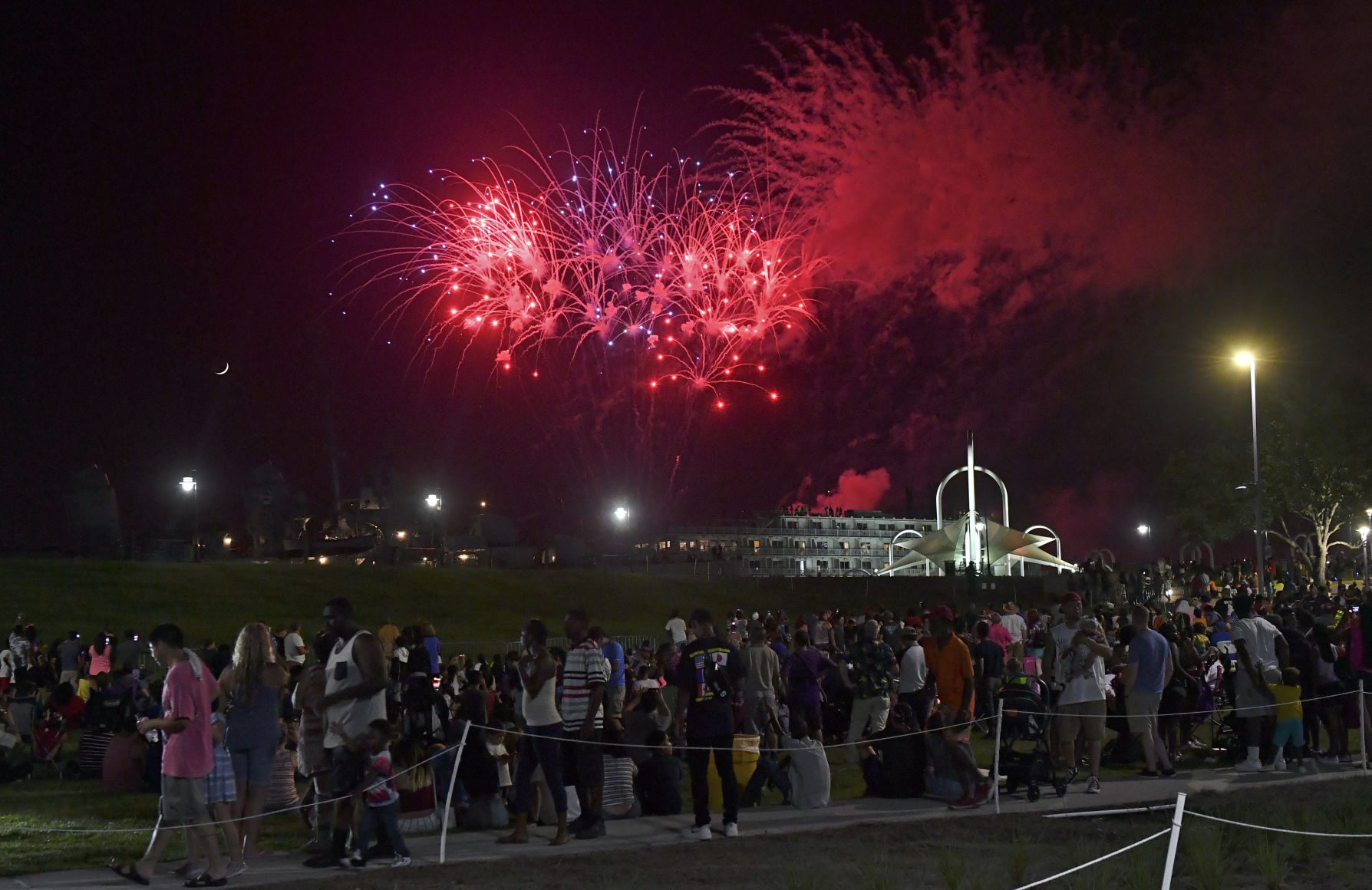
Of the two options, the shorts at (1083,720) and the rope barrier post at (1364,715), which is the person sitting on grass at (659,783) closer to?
the shorts at (1083,720)

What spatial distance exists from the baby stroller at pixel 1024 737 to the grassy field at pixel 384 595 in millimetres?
24864

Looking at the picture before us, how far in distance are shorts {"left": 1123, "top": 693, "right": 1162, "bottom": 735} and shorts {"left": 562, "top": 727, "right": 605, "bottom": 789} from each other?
594 centimetres

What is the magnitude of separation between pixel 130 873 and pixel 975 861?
18.9ft

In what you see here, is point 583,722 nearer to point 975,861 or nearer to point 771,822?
point 771,822

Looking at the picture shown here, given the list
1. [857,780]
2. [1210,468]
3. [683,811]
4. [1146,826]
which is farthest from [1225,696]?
[1210,468]

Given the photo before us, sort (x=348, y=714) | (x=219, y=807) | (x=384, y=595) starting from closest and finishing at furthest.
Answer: (x=219, y=807), (x=348, y=714), (x=384, y=595)

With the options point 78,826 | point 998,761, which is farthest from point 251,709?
point 998,761

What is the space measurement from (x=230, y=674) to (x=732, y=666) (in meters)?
3.85

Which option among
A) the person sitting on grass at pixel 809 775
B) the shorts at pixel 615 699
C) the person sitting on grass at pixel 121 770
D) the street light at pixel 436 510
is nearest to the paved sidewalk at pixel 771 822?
the person sitting on grass at pixel 809 775

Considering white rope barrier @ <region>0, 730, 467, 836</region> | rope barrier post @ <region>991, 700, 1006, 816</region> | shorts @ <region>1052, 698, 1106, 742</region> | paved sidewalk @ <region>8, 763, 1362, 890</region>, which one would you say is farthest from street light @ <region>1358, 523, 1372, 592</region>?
white rope barrier @ <region>0, 730, 467, 836</region>

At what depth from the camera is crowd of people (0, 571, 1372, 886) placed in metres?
8.65

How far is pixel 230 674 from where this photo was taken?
28.5ft

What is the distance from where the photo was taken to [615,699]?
13.4 m

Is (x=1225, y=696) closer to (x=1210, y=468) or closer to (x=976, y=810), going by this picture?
(x=976, y=810)
